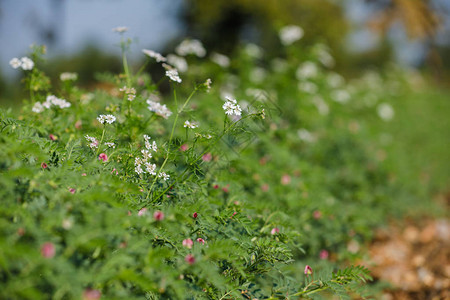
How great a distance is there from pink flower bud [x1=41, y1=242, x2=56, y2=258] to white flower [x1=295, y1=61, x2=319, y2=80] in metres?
3.44

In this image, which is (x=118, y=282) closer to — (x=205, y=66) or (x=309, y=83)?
(x=205, y=66)

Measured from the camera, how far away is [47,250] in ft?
2.91

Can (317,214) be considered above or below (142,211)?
below

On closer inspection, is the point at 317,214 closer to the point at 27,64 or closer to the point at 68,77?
the point at 68,77

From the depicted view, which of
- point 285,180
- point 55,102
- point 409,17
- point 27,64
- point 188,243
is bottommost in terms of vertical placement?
point 409,17

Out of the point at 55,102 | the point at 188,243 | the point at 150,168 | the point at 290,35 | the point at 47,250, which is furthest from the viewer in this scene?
the point at 290,35

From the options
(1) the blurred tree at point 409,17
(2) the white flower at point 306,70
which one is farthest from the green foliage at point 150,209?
(1) the blurred tree at point 409,17

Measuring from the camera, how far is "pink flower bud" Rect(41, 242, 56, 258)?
884 mm

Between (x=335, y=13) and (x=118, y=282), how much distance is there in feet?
55.6

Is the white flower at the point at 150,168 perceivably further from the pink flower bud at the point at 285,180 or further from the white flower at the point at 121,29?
the pink flower bud at the point at 285,180

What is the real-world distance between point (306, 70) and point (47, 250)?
357cm

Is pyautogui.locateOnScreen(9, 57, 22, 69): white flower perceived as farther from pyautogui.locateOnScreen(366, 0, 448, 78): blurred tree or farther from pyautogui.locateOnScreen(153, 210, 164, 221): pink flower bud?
pyautogui.locateOnScreen(366, 0, 448, 78): blurred tree

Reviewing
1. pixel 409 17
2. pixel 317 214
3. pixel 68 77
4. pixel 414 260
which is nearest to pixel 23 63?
pixel 68 77

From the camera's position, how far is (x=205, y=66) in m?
3.74
